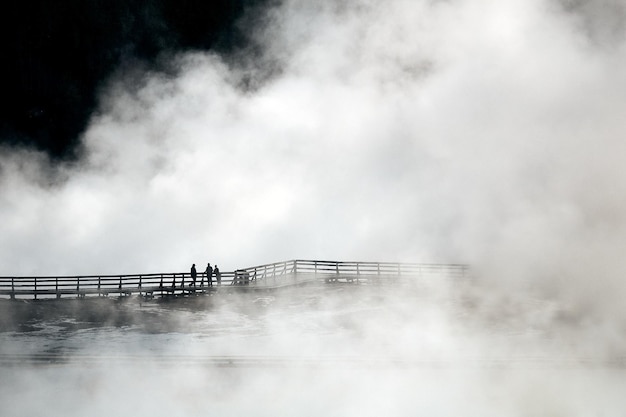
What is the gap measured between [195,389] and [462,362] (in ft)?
12.0

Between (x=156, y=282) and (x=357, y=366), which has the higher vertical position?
(x=156, y=282)

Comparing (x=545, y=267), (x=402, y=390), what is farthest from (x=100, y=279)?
(x=545, y=267)

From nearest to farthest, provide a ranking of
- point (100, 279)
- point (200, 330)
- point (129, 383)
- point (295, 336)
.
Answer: point (129, 383), point (295, 336), point (200, 330), point (100, 279)

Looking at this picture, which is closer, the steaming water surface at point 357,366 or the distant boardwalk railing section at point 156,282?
the steaming water surface at point 357,366

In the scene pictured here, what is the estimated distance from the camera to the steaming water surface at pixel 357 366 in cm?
725

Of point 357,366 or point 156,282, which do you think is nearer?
point 357,366

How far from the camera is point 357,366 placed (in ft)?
27.6

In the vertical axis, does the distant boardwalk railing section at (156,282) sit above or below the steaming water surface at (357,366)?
above

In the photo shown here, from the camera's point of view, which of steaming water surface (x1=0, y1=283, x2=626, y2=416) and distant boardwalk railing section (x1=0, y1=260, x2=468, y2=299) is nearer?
steaming water surface (x1=0, y1=283, x2=626, y2=416)

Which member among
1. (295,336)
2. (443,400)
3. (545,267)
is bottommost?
(443,400)

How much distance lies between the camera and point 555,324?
8500mm

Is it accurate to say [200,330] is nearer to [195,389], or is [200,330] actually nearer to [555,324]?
[195,389]

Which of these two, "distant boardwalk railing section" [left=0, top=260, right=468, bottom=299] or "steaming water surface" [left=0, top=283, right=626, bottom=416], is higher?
"distant boardwalk railing section" [left=0, top=260, right=468, bottom=299]

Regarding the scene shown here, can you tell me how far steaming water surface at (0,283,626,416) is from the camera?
23.8 ft
